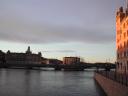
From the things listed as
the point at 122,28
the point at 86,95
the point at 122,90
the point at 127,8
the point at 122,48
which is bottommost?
the point at 86,95

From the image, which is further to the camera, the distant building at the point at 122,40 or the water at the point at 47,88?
the distant building at the point at 122,40

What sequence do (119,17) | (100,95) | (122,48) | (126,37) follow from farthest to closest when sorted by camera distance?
(119,17) → (122,48) → (126,37) → (100,95)

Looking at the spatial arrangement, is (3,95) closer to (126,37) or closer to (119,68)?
(126,37)

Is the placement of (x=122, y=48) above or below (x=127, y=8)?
below

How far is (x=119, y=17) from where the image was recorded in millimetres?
98375

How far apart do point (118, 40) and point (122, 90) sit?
67.5 m

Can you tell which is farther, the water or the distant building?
the distant building

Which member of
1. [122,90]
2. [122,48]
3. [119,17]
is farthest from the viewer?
[119,17]

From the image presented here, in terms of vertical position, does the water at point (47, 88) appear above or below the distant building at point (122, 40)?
below

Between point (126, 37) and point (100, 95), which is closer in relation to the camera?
point (100, 95)

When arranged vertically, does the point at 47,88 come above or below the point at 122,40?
below

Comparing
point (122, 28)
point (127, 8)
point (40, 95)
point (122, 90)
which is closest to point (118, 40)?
point (122, 28)

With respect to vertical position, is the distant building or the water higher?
the distant building

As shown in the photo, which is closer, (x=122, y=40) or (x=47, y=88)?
(x=47, y=88)
